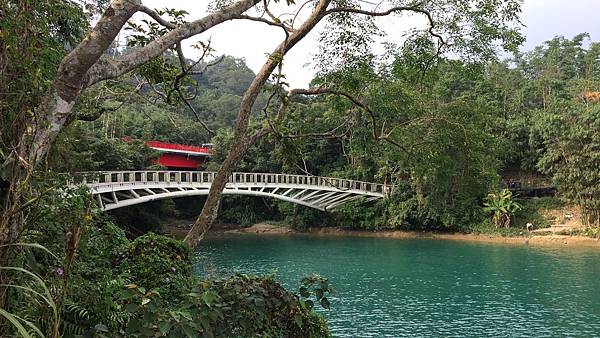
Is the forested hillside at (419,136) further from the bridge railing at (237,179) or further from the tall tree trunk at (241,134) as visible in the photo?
the bridge railing at (237,179)

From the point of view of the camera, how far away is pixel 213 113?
40.7m

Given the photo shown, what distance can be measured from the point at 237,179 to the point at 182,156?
6592 millimetres

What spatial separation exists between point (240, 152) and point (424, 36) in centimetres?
207

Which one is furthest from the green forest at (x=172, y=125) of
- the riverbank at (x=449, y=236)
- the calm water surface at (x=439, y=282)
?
the riverbank at (x=449, y=236)

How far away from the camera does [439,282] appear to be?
13.5m

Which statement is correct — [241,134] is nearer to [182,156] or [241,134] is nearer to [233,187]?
[233,187]

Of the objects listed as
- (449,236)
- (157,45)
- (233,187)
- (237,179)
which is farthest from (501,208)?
(157,45)

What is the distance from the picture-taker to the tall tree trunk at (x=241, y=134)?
4.17 m

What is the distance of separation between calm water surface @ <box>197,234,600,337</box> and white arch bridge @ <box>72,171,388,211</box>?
89.6 inches

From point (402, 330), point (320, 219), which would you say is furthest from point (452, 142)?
point (320, 219)

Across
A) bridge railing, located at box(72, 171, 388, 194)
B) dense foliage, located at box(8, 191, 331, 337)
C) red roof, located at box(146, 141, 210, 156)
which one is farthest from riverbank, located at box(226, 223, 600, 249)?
dense foliage, located at box(8, 191, 331, 337)

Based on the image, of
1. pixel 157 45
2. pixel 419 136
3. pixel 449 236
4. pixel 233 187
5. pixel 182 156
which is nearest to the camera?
pixel 157 45

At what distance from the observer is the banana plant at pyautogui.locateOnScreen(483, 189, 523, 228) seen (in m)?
21.5

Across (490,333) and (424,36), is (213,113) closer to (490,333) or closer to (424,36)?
(490,333)
